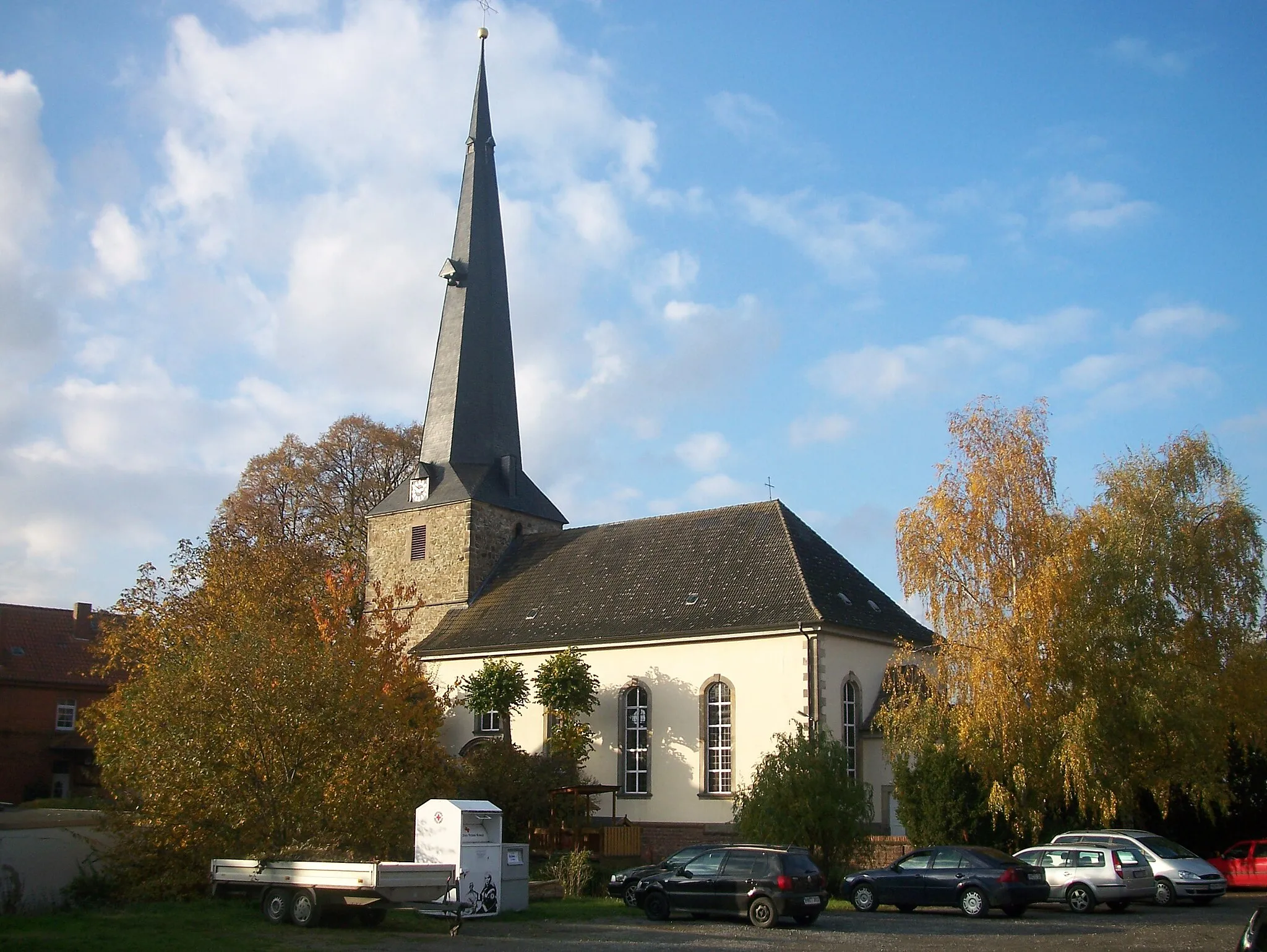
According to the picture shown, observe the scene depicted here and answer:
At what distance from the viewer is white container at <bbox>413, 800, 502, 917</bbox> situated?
1859cm

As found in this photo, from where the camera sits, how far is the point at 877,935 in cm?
1730

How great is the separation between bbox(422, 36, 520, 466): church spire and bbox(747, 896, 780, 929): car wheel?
23760 mm

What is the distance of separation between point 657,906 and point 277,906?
20.2 ft

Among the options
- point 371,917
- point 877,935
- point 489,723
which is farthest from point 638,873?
point 489,723

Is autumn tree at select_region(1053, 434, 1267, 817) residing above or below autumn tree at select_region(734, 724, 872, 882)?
above

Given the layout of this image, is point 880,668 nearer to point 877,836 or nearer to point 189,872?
point 877,836

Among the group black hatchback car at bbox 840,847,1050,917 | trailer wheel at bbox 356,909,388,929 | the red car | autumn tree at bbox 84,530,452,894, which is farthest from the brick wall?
trailer wheel at bbox 356,909,388,929

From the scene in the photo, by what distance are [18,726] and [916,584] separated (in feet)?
121

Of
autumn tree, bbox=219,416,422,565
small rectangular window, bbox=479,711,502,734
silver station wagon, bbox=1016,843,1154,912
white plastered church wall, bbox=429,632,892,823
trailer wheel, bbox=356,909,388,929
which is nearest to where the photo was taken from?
trailer wheel, bbox=356,909,388,929

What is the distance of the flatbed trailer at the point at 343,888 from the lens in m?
16.6

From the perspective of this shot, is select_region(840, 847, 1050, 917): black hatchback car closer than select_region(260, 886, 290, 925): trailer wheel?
No

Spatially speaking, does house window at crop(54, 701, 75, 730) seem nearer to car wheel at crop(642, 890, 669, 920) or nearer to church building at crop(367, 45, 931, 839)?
church building at crop(367, 45, 931, 839)

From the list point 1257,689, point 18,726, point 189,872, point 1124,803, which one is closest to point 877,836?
point 1124,803

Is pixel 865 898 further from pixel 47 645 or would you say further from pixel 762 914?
pixel 47 645
